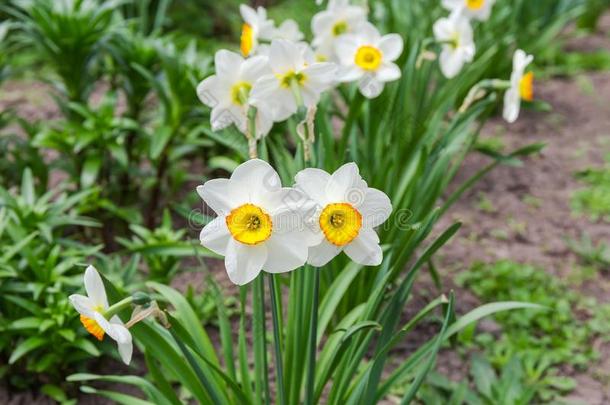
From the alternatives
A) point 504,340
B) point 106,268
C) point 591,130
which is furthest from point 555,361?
point 591,130

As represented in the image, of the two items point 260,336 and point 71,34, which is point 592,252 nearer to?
point 260,336

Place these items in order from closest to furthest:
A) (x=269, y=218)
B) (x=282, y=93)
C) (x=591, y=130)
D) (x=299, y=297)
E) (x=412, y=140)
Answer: (x=269, y=218) → (x=282, y=93) → (x=299, y=297) → (x=412, y=140) → (x=591, y=130)

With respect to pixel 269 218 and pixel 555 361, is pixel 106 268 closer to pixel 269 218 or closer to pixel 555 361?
pixel 269 218

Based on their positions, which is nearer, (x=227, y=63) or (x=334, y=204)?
(x=334, y=204)

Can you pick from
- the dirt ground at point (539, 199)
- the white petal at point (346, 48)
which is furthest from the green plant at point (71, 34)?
the white petal at point (346, 48)

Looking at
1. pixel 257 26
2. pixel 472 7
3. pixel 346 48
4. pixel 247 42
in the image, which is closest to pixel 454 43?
pixel 472 7

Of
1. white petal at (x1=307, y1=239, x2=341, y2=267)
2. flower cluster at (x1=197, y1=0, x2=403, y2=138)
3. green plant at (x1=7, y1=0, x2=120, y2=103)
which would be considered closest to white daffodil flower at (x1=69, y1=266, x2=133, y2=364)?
white petal at (x1=307, y1=239, x2=341, y2=267)
